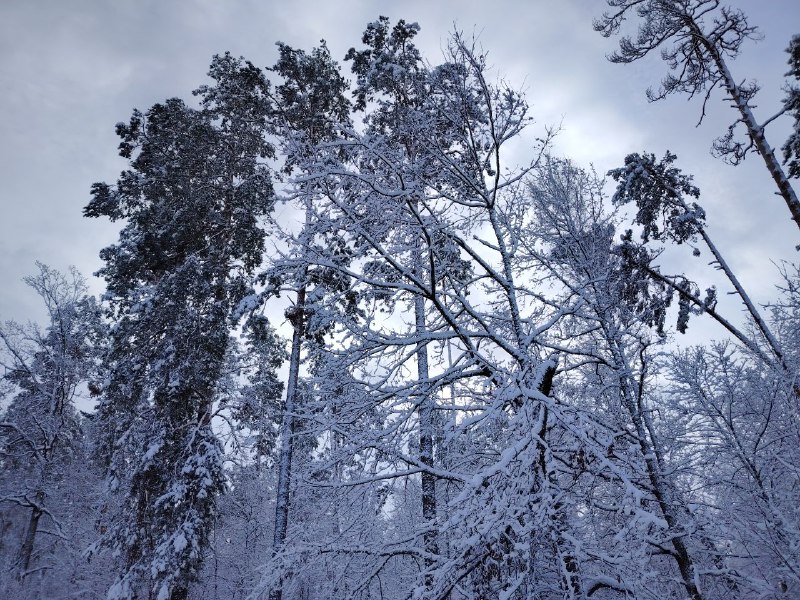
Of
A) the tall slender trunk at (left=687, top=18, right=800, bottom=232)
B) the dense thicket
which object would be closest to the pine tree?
the dense thicket

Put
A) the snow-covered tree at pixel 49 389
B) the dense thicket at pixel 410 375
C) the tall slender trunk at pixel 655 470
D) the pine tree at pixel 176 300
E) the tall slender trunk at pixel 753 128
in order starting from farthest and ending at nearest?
1. the snow-covered tree at pixel 49 389
2. the pine tree at pixel 176 300
3. the tall slender trunk at pixel 753 128
4. the tall slender trunk at pixel 655 470
5. the dense thicket at pixel 410 375

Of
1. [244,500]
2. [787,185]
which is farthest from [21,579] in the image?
[787,185]

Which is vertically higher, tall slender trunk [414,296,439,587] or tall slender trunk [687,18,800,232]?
tall slender trunk [687,18,800,232]

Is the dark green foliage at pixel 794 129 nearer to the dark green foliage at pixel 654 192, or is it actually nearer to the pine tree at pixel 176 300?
the dark green foliage at pixel 654 192

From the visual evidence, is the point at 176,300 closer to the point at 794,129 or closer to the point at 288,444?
the point at 288,444

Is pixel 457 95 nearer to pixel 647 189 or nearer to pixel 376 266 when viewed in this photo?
pixel 376 266

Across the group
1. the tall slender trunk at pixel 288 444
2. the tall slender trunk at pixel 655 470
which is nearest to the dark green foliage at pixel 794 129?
the tall slender trunk at pixel 655 470

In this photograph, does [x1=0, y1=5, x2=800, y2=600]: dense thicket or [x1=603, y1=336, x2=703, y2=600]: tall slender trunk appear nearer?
[x1=0, y1=5, x2=800, y2=600]: dense thicket

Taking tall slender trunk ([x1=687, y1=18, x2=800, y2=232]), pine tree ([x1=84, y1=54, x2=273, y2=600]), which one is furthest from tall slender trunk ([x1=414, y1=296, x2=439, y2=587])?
tall slender trunk ([x1=687, y1=18, x2=800, y2=232])

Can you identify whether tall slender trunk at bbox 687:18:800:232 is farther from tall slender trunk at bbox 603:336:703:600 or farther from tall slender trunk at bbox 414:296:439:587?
tall slender trunk at bbox 414:296:439:587

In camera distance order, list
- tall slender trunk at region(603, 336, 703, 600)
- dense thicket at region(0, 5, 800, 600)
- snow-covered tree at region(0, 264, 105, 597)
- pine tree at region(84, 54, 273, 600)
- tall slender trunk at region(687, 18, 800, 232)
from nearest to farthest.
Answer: dense thicket at region(0, 5, 800, 600) < tall slender trunk at region(603, 336, 703, 600) < tall slender trunk at region(687, 18, 800, 232) < pine tree at region(84, 54, 273, 600) < snow-covered tree at region(0, 264, 105, 597)

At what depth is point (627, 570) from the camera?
3143mm

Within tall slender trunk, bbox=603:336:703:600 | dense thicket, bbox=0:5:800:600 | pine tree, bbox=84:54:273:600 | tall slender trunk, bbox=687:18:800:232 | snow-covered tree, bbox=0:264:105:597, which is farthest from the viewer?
snow-covered tree, bbox=0:264:105:597

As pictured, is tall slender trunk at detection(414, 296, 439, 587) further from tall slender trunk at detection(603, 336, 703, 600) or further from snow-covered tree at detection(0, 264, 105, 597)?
snow-covered tree at detection(0, 264, 105, 597)
